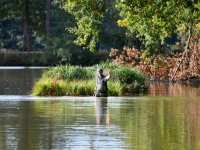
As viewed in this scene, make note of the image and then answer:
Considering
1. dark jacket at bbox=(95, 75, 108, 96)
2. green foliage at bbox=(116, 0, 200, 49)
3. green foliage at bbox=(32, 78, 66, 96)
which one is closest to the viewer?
green foliage at bbox=(116, 0, 200, 49)

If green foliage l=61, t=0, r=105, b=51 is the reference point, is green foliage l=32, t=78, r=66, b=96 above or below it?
below

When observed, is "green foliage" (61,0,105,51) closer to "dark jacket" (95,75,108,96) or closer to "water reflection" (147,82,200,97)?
"dark jacket" (95,75,108,96)

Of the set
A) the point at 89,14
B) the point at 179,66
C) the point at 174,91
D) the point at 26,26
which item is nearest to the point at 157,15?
the point at 89,14

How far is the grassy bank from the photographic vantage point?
120 feet

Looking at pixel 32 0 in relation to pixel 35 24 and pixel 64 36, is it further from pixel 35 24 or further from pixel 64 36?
pixel 64 36

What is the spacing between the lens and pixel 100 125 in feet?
67.8

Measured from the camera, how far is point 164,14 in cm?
3216

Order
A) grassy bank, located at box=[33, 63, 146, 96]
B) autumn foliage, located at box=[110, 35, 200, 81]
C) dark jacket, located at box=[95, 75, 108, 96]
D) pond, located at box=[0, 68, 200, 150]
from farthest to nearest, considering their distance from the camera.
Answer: autumn foliage, located at box=[110, 35, 200, 81] < grassy bank, located at box=[33, 63, 146, 96] < dark jacket, located at box=[95, 75, 108, 96] < pond, located at box=[0, 68, 200, 150]

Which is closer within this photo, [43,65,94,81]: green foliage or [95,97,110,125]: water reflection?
[95,97,110,125]: water reflection

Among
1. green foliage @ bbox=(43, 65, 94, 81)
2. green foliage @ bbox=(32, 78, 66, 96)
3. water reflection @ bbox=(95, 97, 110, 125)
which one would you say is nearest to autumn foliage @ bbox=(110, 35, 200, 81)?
green foliage @ bbox=(43, 65, 94, 81)

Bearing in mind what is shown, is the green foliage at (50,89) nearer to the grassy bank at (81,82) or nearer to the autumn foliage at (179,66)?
the grassy bank at (81,82)

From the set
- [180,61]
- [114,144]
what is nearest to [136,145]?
[114,144]

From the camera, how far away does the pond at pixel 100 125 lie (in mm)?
16938

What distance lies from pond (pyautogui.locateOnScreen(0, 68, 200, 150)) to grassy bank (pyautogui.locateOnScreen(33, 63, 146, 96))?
710 cm
